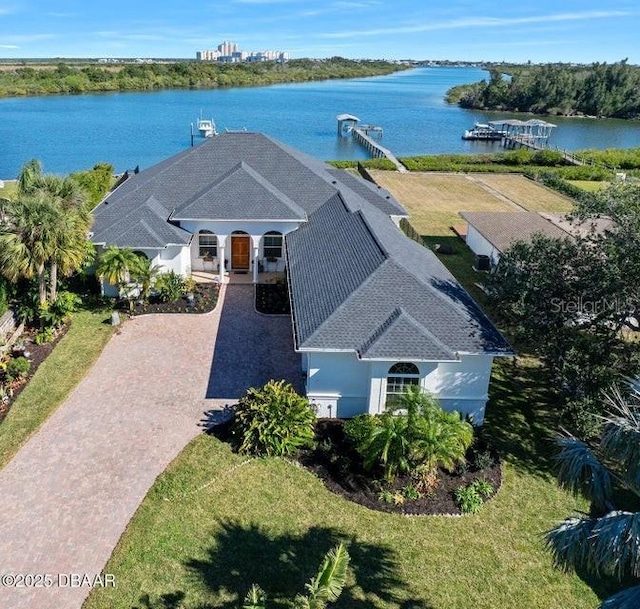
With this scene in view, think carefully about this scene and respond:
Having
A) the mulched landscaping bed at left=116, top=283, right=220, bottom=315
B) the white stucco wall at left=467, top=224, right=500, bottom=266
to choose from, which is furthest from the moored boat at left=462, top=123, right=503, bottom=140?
the mulched landscaping bed at left=116, top=283, right=220, bottom=315

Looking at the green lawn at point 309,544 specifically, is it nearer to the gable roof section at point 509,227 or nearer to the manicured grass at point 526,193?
the gable roof section at point 509,227

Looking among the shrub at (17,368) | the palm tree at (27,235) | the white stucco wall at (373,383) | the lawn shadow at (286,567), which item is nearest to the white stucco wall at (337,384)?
the white stucco wall at (373,383)

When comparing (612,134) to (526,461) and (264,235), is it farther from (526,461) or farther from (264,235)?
(526,461)

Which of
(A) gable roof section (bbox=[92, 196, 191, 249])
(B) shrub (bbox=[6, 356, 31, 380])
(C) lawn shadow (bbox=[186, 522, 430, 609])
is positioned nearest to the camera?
A: (C) lawn shadow (bbox=[186, 522, 430, 609])

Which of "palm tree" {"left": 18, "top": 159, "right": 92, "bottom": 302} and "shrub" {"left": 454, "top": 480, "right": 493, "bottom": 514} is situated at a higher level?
"palm tree" {"left": 18, "top": 159, "right": 92, "bottom": 302}

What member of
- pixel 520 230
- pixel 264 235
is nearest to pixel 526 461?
pixel 264 235

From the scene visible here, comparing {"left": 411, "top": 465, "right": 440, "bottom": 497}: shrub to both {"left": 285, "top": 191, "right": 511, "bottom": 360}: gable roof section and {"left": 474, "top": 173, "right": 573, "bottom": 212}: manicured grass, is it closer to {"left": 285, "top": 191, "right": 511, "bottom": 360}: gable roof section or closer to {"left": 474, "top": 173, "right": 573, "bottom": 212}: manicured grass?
{"left": 285, "top": 191, "right": 511, "bottom": 360}: gable roof section
